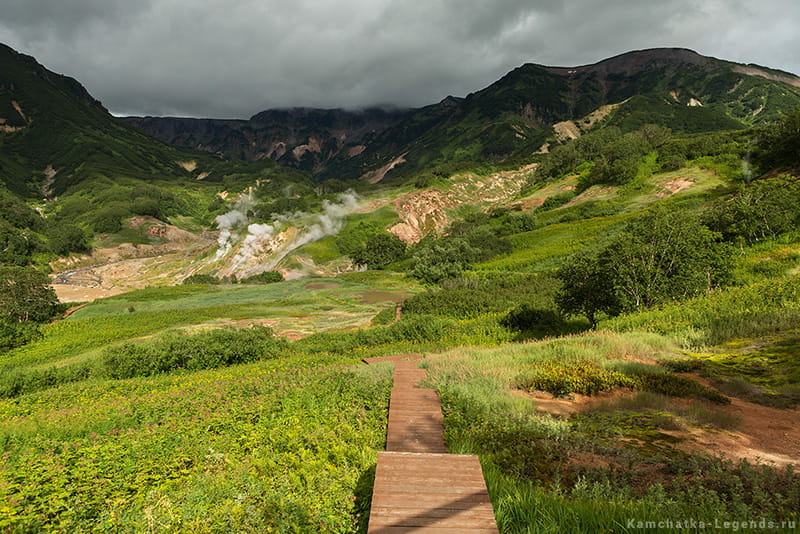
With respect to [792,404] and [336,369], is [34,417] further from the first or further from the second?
[792,404]

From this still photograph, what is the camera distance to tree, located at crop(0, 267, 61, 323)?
2009 inches

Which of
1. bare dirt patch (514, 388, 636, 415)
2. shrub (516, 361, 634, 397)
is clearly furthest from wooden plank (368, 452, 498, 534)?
shrub (516, 361, 634, 397)

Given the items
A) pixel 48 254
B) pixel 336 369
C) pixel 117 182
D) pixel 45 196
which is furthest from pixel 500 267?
pixel 45 196

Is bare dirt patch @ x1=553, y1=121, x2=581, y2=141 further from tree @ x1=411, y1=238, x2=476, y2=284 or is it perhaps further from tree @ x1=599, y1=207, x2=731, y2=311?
tree @ x1=599, y1=207, x2=731, y2=311

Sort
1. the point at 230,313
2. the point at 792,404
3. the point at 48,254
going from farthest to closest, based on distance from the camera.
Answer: the point at 48,254
the point at 230,313
the point at 792,404

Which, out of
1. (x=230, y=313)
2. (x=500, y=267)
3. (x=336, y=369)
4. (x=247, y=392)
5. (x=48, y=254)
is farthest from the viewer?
(x=48, y=254)

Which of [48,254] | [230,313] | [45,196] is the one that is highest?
[45,196]

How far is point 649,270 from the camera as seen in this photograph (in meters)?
20.7

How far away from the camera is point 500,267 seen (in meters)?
60.8

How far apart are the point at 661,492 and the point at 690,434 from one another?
302 centimetres

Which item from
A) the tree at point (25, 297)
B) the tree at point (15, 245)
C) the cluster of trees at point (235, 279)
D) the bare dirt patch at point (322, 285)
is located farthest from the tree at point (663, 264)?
the tree at point (15, 245)

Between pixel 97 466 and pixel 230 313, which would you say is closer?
pixel 97 466

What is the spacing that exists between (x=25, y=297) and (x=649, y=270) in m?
78.2

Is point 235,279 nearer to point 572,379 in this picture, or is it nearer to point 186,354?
point 186,354
